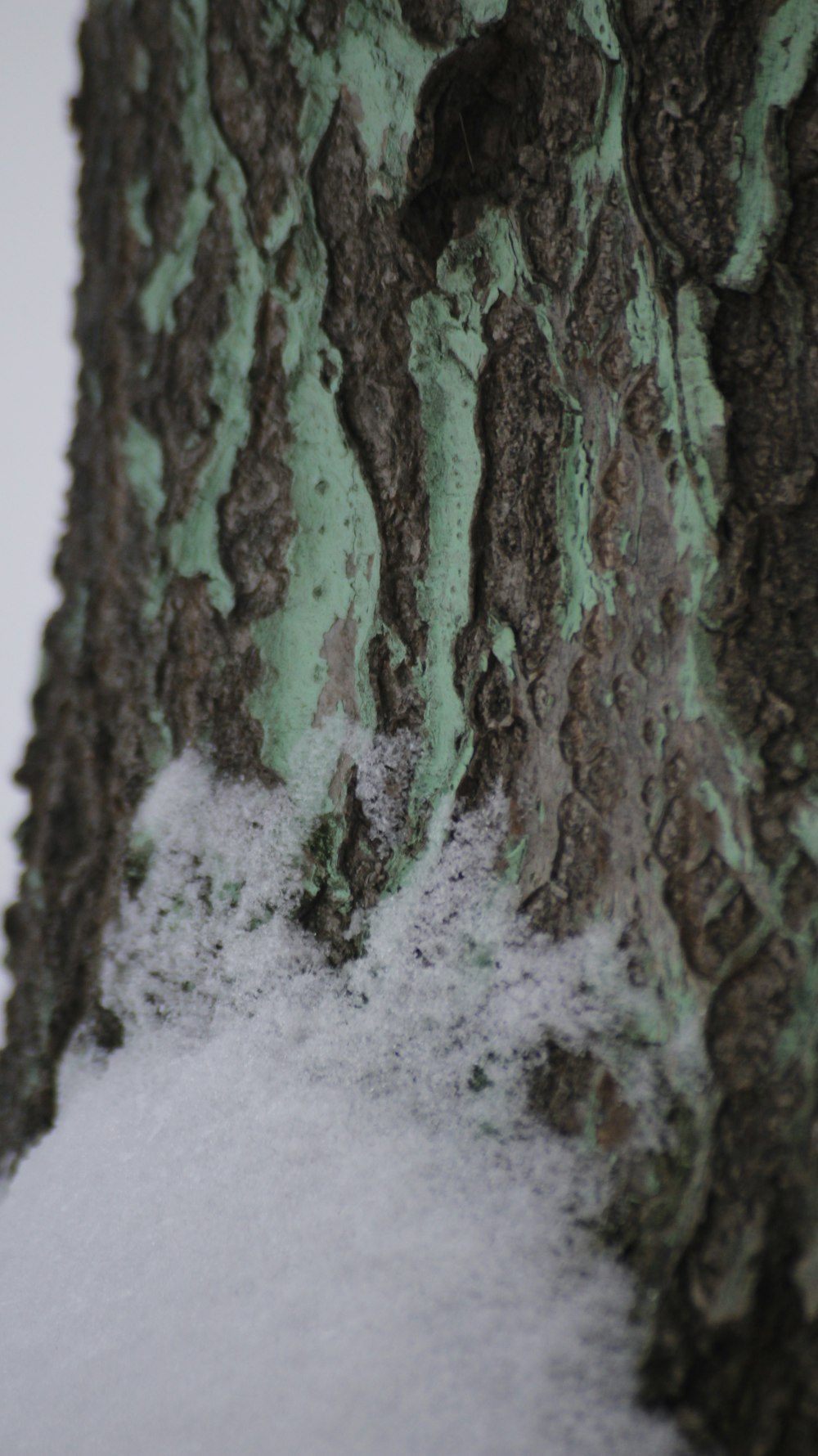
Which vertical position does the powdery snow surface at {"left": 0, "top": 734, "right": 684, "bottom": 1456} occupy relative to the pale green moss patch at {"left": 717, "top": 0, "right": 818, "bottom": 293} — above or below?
below

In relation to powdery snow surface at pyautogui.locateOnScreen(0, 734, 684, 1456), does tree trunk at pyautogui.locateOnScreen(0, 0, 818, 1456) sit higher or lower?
higher

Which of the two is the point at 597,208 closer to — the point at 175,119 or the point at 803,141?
the point at 803,141

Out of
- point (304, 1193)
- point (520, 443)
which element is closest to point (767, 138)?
point (520, 443)

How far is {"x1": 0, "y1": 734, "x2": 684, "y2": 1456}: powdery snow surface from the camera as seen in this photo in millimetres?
526

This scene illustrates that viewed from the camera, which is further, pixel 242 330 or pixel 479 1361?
pixel 242 330

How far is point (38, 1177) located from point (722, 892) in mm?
546

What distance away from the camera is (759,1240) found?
516 mm

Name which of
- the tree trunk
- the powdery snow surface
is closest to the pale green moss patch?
the tree trunk

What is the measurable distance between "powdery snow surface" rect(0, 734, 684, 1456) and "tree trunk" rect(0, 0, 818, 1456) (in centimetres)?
5

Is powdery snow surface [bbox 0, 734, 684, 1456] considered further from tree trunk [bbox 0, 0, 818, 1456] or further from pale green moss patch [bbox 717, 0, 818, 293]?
pale green moss patch [bbox 717, 0, 818, 293]

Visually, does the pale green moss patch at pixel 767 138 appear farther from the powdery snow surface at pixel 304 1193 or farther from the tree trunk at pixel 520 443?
the powdery snow surface at pixel 304 1193

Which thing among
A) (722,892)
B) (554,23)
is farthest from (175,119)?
(722,892)

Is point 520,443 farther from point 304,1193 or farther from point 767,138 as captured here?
point 304,1193

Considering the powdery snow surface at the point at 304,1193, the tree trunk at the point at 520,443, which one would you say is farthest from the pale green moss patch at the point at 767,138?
the powdery snow surface at the point at 304,1193
